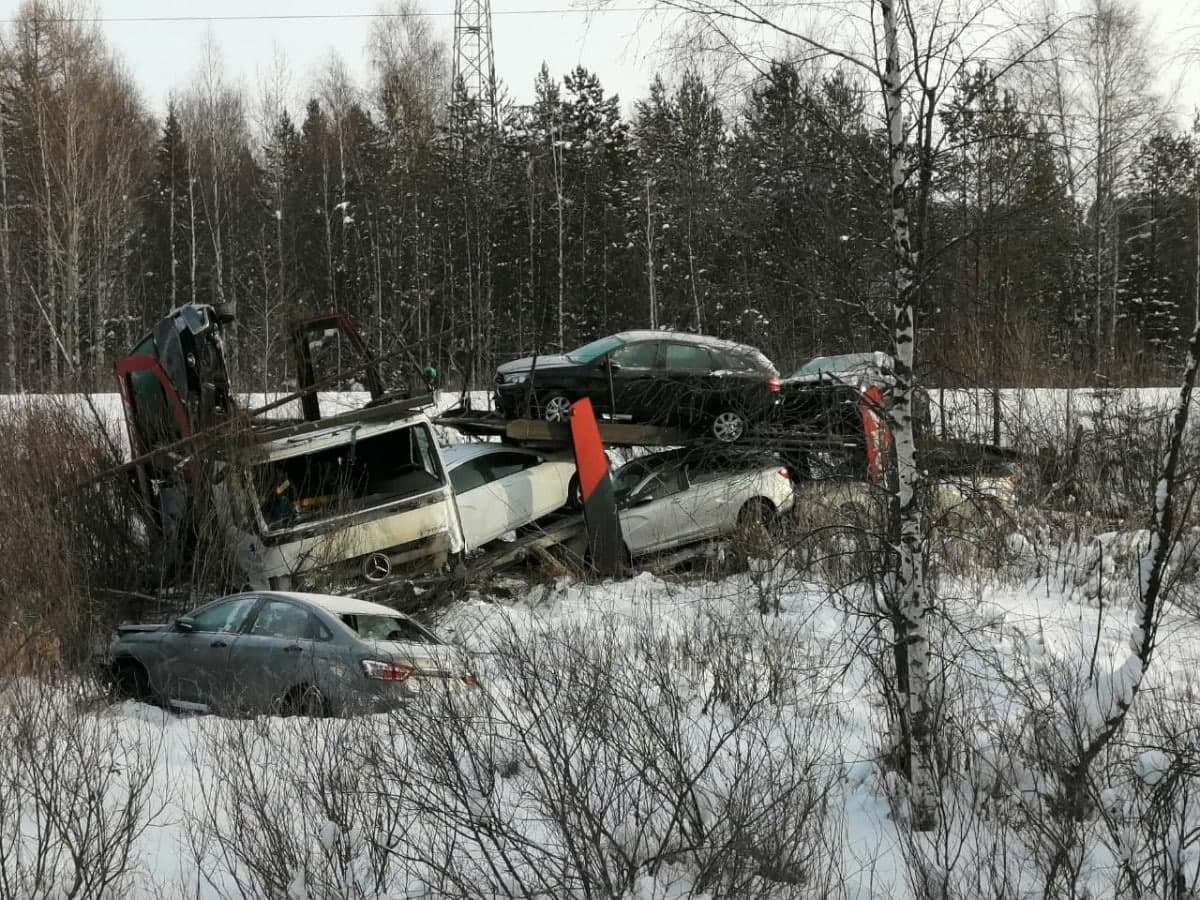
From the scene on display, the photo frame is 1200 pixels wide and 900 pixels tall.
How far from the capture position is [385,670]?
27.3ft

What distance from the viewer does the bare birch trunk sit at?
6.30m

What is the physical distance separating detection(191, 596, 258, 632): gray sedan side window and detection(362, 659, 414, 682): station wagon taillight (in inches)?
68.4

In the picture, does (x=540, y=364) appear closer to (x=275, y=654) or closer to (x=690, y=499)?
(x=690, y=499)

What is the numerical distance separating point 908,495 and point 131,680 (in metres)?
7.87

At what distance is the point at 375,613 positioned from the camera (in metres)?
9.30

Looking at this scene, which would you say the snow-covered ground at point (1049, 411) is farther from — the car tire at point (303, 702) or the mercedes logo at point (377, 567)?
the car tire at point (303, 702)

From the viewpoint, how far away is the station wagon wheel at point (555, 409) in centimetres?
1466

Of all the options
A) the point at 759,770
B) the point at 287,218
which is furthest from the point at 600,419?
the point at 287,218

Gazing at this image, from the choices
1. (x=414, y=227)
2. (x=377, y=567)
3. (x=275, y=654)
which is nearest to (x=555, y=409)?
(x=377, y=567)

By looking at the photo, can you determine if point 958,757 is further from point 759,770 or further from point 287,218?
point 287,218

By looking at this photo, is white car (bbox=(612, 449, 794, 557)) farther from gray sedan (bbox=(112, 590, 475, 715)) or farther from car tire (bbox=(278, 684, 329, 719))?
car tire (bbox=(278, 684, 329, 719))

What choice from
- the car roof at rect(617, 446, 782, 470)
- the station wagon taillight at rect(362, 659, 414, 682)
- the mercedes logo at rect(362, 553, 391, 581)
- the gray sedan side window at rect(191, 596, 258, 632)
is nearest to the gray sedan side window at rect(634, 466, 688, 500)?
the car roof at rect(617, 446, 782, 470)

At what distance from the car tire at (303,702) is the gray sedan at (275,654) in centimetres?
2

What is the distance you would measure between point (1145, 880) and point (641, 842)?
2.74 meters
